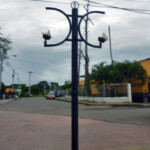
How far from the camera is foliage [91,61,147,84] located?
89.7 feet

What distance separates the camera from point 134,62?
27.9m

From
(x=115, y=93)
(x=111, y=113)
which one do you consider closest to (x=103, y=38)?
(x=111, y=113)

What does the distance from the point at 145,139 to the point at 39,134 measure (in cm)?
334

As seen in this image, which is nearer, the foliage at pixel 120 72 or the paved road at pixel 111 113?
the paved road at pixel 111 113

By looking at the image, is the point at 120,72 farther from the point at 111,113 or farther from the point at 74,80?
the point at 74,80

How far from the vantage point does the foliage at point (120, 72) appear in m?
27.3

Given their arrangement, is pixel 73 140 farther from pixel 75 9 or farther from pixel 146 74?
pixel 146 74

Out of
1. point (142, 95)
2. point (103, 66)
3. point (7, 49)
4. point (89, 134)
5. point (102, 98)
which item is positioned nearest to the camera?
point (89, 134)

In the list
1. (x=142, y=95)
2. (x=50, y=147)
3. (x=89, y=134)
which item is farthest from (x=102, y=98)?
(x=50, y=147)

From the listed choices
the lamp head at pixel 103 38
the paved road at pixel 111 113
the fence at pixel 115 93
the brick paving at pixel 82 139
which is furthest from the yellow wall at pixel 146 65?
the lamp head at pixel 103 38

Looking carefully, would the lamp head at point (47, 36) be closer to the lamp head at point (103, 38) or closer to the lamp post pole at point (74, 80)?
the lamp post pole at point (74, 80)

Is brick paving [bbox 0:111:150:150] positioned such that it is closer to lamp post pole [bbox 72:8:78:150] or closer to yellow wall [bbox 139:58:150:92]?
lamp post pole [bbox 72:8:78:150]

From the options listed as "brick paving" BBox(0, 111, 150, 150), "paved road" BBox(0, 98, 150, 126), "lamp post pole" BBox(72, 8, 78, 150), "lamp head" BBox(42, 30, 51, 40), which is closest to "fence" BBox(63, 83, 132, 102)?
"paved road" BBox(0, 98, 150, 126)

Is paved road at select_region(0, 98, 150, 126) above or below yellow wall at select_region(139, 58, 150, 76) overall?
below
